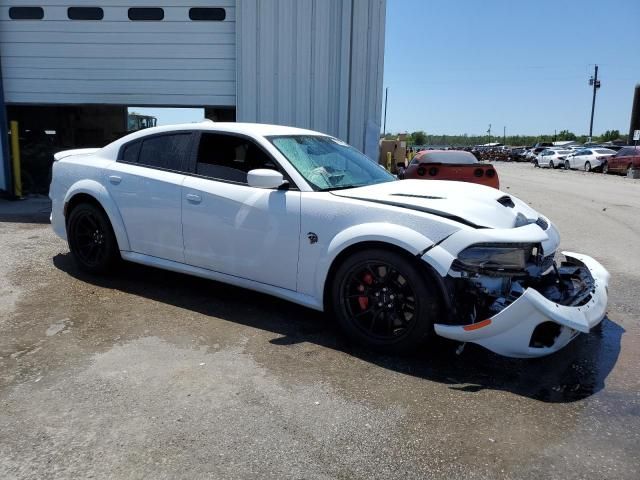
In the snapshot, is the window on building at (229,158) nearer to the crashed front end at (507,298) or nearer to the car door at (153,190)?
the car door at (153,190)

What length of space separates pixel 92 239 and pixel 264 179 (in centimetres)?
228

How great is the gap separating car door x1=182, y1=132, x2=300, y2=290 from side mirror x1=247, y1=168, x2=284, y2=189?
13cm

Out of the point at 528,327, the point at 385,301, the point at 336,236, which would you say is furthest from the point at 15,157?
the point at 528,327

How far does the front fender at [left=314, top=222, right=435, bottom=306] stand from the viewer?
11.1ft

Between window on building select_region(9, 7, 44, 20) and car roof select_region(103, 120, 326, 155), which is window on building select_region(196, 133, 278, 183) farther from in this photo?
window on building select_region(9, 7, 44, 20)

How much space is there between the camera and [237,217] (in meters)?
4.13

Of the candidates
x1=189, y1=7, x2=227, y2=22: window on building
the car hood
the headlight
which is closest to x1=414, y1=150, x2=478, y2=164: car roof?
x1=189, y1=7, x2=227, y2=22: window on building

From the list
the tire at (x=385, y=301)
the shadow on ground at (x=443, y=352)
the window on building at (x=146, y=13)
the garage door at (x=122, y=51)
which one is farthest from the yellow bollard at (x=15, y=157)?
the tire at (x=385, y=301)

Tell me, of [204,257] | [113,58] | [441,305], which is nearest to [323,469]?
[441,305]

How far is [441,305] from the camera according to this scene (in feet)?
11.1

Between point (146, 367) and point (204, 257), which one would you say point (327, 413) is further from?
point (204, 257)

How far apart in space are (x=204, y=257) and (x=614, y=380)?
307 centimetres

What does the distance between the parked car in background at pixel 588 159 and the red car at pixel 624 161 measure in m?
1.14

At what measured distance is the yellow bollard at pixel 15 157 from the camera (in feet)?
34.3
